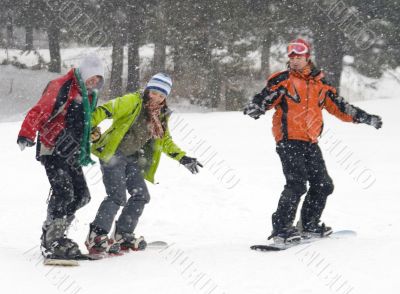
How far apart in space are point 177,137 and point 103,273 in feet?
30.2

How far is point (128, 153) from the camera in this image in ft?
19.7

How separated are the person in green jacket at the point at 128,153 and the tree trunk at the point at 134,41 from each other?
61.5 ft

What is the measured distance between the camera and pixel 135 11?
24531 millimetres

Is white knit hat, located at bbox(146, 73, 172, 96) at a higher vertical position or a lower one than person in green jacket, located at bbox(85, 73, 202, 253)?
higher

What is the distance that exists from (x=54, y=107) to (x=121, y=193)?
103 centimetres

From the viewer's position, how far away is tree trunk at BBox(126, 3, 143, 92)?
80.8ft

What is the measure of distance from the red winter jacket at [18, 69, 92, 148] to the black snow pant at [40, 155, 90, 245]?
183mm

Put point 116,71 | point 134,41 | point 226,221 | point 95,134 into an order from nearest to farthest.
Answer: point 95,134 → point 226,221 → point 134,41 → point 116,71

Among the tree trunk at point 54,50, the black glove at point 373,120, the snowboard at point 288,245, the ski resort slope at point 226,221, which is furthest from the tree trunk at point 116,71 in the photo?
the snowboard at point 288,245

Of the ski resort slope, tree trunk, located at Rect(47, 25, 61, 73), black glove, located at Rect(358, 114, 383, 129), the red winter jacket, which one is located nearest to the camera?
the ski resort slope

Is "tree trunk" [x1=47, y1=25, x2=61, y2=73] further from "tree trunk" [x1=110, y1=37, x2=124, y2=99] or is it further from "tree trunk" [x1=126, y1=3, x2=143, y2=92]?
"tree trunk" [x1=126, y1=3, x2=143, y2=92]

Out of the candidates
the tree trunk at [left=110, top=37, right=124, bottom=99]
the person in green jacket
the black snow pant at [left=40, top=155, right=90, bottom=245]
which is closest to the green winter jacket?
the person in green jacket

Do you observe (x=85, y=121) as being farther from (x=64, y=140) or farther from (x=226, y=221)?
(x=226, y=221)

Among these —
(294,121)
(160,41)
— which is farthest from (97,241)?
(160,41)
